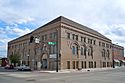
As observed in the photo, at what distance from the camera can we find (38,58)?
51.7 meters

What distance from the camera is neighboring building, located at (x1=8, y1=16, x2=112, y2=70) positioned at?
145 ft

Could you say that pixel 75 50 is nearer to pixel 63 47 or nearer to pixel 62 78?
pixel 63 47

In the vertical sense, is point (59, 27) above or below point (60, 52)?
above

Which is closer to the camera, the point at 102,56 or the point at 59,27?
the point at 59,27

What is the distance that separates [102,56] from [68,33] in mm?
23417

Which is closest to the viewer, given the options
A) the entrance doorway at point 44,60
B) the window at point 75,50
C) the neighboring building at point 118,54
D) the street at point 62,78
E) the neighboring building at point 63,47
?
the street at point 62,78

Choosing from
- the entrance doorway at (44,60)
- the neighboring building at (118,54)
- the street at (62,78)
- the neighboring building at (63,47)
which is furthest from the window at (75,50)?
the neighboring building at (118,54)

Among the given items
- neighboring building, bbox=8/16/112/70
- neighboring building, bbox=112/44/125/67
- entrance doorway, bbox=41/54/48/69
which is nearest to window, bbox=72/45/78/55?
neighboring building, bbox=8/16/112/70

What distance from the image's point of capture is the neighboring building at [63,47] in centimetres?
4416

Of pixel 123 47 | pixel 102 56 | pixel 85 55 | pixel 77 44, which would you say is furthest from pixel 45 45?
pixel 123 47

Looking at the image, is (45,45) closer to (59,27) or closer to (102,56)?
(59,27)

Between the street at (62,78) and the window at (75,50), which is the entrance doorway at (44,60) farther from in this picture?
the street at (62,78)

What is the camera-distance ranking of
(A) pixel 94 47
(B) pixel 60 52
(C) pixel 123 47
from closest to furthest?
(B) pixel 60 52 < (A) pixel 94 47 < (C) pixel 123 47

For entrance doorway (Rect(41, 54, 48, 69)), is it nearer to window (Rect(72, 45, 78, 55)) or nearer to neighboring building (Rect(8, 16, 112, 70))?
neighboring building (Rect(8, 16, 112, 70))
